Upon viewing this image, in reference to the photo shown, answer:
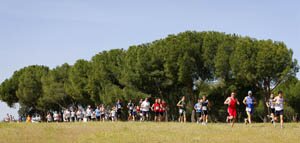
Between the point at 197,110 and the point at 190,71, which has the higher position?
the point at 190,71

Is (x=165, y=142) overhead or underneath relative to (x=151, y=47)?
underneath

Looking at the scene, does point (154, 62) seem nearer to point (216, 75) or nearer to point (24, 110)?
point (216, 75)

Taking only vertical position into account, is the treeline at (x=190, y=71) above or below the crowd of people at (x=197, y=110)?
above

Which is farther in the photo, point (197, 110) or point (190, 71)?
point (190, 71)

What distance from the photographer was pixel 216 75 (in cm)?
6562

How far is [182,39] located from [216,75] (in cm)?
696

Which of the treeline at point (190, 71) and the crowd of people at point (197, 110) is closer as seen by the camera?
the crowd of people at point (197, 110)

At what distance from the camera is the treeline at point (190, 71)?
209 feet

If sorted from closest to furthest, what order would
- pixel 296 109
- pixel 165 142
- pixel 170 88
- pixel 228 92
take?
1. pixel 165 142
2. pixel 228 92
3. pixel 170 88
4. pixel 296 109

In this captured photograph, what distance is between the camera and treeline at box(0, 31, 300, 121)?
209ft

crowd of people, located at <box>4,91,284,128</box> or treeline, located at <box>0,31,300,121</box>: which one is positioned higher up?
treeline, located at <box>0,31,300,121</box>

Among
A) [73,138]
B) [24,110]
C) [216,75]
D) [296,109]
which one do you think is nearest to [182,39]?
[216,75]

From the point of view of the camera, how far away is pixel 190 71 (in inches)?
2621

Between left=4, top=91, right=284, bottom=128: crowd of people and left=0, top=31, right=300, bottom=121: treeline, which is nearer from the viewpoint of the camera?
left=4, top=91, right=284, bottom=128: crowd of people
